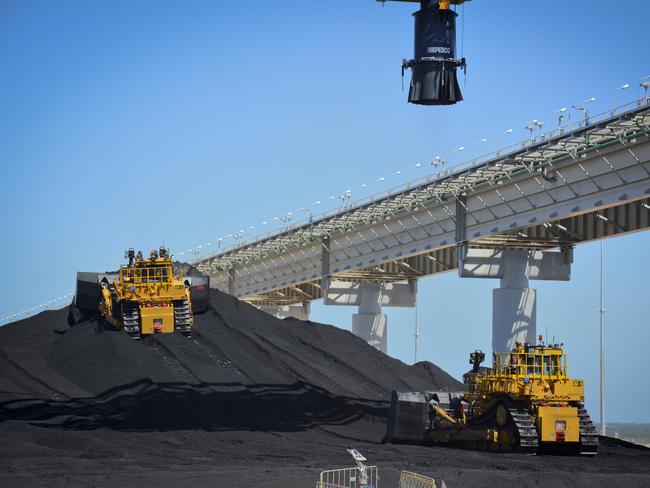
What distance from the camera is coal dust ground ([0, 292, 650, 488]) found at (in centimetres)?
2953

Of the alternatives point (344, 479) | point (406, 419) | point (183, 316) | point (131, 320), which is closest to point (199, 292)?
point (183, 316)

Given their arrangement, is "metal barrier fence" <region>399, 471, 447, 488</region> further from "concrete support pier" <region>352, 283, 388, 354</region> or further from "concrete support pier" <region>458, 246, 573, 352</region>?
"concrete support pier" <region>352, 283, 388, 354</region>

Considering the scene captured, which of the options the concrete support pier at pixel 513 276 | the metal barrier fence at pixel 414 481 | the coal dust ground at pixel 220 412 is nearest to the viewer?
the metal barrier fence at pixel 414 481

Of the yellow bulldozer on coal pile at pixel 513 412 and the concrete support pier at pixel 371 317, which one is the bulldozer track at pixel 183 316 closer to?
the yellow bulldozer on coal pile at pixel 513 412

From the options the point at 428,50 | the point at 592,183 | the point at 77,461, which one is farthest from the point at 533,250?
the point at 77,461

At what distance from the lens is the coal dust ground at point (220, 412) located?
29.5 metres

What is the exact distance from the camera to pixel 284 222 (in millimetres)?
82000

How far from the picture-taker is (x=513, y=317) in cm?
5459

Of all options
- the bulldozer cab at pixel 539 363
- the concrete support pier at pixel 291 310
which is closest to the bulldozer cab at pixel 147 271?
the bulldozer cab at pixel 539 363

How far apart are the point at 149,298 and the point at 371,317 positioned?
29.7m

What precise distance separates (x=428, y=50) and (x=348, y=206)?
3793cm

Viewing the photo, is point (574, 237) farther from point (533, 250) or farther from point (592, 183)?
point (592, 183)

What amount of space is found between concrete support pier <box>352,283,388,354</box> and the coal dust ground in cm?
1914

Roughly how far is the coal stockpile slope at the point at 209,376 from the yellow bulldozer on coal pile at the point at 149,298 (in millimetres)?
628
